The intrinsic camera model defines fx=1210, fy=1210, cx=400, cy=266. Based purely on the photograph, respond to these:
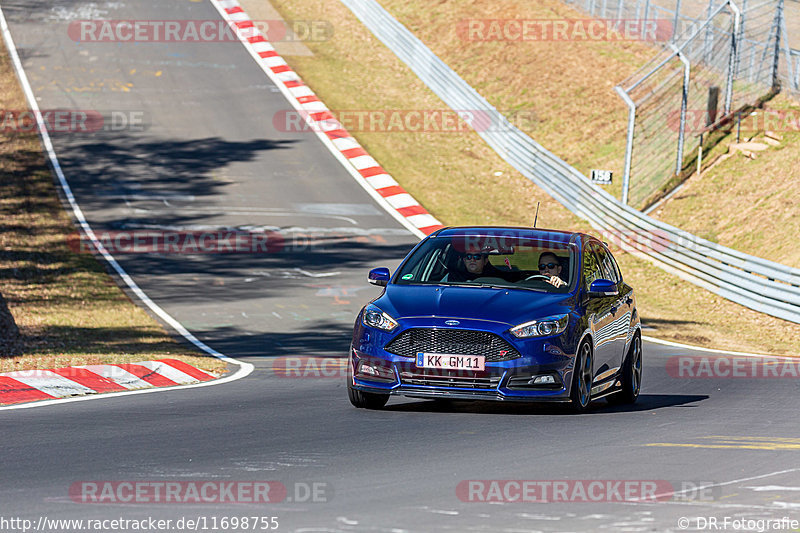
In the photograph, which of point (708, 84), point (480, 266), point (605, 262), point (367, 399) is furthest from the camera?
point (708, 84)

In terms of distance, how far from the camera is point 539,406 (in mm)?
11266

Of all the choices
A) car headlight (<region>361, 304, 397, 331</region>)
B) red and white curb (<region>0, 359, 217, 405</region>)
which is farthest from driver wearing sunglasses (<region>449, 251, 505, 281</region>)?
red and white curb (<region>0, 359, 217, 405</region>)

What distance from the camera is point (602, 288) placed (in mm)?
10805

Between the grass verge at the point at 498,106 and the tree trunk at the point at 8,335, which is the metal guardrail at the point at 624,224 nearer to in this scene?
the grass verge at the point at 498,106

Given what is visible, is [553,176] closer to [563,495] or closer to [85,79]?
[85,79]

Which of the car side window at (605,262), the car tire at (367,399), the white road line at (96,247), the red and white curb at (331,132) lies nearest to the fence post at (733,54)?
the red and white curb at (331,132)

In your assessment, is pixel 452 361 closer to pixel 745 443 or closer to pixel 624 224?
pixel 745 443

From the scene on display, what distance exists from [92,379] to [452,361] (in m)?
4.80

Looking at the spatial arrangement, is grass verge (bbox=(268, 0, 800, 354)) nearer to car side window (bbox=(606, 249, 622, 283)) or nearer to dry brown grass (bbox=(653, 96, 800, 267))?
dry brown grass (bbox=(653, 96, 800, 267))

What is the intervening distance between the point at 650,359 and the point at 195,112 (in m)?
22.0

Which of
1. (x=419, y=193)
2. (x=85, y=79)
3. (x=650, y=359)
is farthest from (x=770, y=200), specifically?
(x=85, y=79)

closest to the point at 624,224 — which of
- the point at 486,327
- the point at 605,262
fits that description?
the point at 605,262

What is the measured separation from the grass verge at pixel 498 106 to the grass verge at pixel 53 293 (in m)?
8.91

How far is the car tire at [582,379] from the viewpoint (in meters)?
10.3
